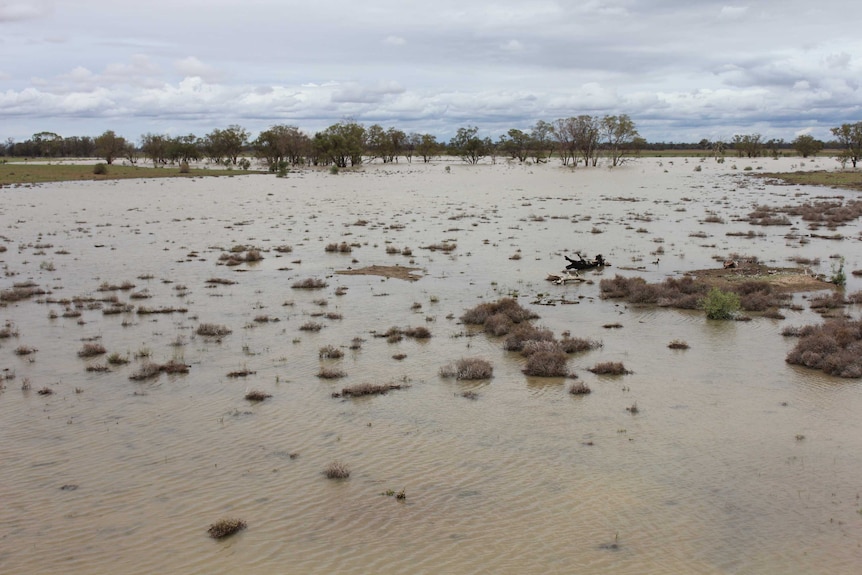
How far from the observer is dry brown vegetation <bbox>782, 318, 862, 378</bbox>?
15861 millimetres

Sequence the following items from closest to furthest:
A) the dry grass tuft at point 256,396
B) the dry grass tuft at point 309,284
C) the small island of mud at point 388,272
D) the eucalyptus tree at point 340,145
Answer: the dry grass tuft at point 256,396, the dry grass tuft at point 309,284, the small island of mud at point 388,272, the eucalyptus tree at point 340,145

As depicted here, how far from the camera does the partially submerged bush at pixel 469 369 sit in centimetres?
1593

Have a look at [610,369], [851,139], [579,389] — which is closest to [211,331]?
[579,389]

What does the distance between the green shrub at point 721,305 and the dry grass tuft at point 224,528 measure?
17.3m

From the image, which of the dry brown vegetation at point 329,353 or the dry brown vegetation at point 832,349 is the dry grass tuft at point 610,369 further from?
the dry brown vegetation at point 329,353

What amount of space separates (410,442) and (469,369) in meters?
3.95

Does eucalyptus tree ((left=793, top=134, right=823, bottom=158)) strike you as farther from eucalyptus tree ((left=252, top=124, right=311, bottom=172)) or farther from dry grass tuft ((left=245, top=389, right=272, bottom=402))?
dry grass tuft ((left=245, top=389, right=272, bottom=402))

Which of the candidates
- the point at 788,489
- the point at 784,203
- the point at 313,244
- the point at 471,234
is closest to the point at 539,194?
the point at 784,203

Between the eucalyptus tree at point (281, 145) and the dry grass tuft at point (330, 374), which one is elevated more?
the eucalyptus tree at point (281, 145)

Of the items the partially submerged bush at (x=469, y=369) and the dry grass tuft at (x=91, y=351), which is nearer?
the partially submerged bush at (x=469, y=369)

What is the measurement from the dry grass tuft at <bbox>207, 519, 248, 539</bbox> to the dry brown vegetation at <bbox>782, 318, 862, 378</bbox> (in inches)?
561

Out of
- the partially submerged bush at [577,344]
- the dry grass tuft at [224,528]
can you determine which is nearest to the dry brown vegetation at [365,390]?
the partially submerged bush at [577,344]

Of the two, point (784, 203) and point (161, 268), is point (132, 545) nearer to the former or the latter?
point (161, 268)

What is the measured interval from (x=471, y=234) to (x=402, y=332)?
2468cm
